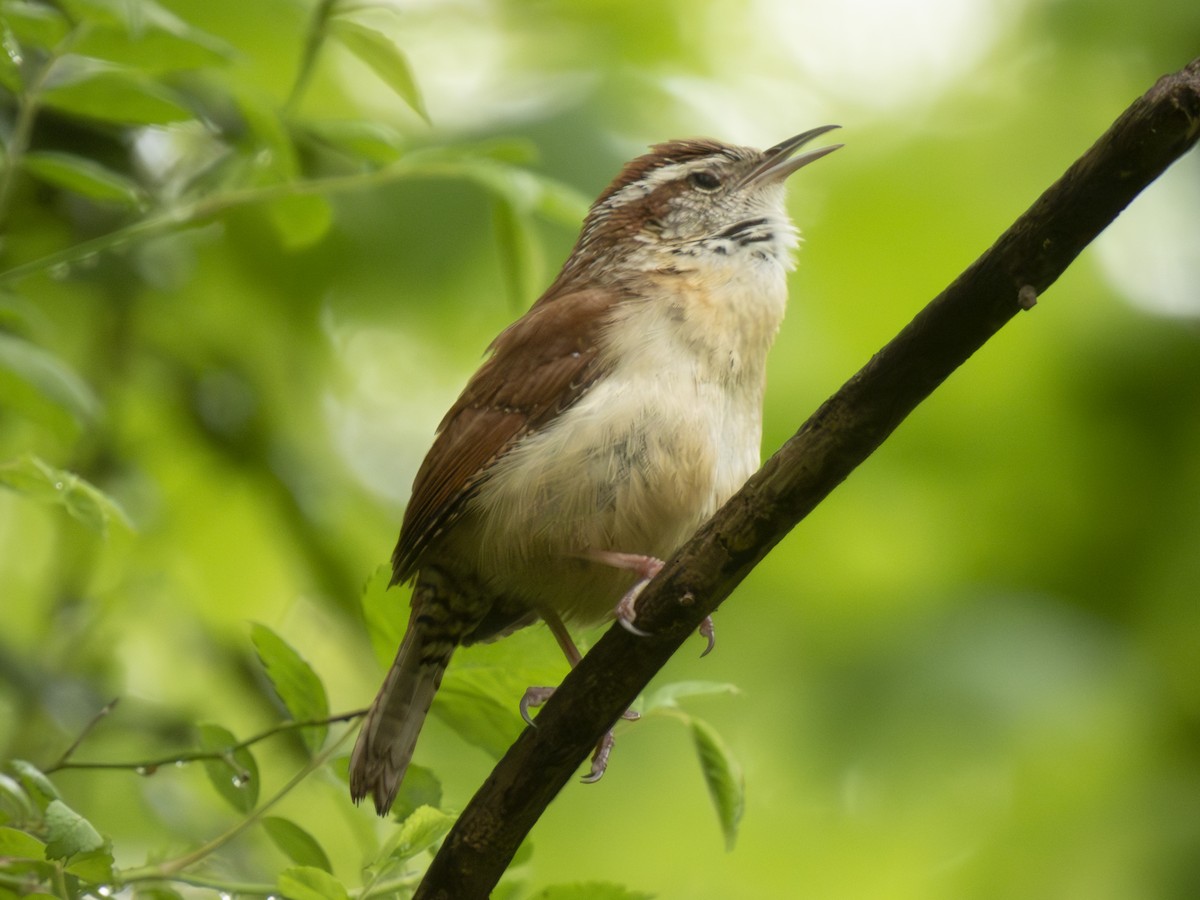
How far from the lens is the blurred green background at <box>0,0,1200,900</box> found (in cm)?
373

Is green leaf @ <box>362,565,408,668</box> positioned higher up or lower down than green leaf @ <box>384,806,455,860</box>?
higher up

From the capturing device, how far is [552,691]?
8.10 feet

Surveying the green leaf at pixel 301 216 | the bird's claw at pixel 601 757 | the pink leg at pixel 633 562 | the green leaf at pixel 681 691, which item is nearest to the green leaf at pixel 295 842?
the green leaf at pixel 681 691

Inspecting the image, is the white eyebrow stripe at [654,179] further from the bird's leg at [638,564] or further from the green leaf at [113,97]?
the green leaf at [113,97]

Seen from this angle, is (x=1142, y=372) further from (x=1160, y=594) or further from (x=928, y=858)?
(x=928, y=858)

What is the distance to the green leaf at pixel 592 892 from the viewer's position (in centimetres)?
204

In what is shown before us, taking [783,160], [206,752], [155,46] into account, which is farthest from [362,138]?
[783,160]

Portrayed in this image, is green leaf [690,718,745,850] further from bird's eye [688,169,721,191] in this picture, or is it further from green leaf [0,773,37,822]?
bird's eye [688,169,721,191]

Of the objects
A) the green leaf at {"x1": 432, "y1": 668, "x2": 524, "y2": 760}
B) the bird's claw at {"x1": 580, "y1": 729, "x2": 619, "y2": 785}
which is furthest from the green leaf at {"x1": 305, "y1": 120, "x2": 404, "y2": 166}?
the bird's claw at {"x1": 580, "y1": 729, "x2": 619, "y2": 785}

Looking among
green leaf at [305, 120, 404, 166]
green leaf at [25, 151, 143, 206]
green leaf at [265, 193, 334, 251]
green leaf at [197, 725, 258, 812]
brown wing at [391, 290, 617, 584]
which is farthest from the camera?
brown wing at [391, 290, 617, 584]

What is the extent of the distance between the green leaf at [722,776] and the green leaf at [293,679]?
65cm

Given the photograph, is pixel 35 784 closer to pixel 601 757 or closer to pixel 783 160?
pixel 601 757

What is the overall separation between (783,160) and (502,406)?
132cm

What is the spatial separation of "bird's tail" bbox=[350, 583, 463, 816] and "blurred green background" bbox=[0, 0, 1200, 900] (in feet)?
1.93
